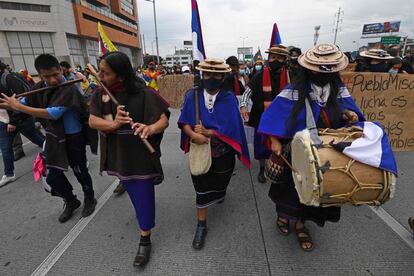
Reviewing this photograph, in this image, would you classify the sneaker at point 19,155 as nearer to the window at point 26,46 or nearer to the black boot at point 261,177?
the black boot at point 261,177

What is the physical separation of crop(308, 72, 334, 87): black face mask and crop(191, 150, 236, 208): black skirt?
3.22 feet

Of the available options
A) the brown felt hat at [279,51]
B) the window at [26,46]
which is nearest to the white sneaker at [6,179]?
the brown felt hat at [279,51]

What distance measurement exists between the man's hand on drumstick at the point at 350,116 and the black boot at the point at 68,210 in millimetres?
3012

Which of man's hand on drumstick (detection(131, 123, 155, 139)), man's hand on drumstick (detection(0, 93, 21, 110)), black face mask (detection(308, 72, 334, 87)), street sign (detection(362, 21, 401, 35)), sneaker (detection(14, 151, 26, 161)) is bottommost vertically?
sneaker (detection(14, 151, 26, 161))

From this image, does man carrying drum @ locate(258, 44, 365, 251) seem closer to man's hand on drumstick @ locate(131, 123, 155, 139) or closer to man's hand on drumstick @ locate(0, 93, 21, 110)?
man's hand on drumstick @ locate(131, 123, 155, 139)

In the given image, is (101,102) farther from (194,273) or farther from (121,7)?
(121,7)

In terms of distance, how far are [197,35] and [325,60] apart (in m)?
1.32

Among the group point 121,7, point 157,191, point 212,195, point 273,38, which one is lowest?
point 157,191

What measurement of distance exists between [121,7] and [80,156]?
187 feet

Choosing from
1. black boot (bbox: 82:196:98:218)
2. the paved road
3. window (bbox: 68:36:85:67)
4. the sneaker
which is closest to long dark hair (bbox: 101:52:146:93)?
the paved road

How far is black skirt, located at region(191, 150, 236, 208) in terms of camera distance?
2266 millimetres

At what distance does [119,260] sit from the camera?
2.10 meters

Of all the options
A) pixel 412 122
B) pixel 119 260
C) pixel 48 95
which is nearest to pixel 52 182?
pixel 48 95

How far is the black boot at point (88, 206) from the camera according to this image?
9.17ft
